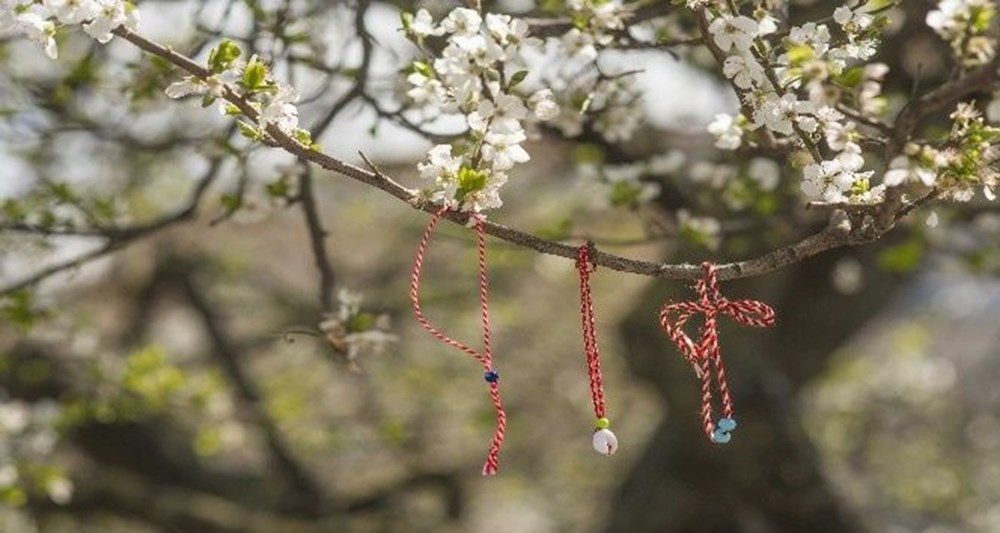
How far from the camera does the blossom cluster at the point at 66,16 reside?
2205 mm

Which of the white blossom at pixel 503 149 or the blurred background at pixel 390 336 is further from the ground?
the white blossom at pixel 503 149

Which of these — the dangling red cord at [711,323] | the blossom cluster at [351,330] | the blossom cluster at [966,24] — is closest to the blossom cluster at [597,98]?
the dangling red cord at [711,323]

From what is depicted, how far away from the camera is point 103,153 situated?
6.32 metres

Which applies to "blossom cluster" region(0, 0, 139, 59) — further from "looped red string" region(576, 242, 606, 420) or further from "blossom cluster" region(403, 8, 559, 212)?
"looped red string" region(576, 242, 606, 420)

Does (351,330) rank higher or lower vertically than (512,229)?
lower

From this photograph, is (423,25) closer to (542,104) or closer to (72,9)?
(542,104)

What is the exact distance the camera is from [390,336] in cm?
340

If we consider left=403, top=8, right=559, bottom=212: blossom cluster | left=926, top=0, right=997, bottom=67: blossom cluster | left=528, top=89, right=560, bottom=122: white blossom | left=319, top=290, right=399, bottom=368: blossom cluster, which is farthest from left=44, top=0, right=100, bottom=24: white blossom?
left=926, top=0, right=997, bottom=67: blossom cluster

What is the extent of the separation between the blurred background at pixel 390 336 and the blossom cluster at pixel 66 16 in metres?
0.24

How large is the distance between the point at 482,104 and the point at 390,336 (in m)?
1.19

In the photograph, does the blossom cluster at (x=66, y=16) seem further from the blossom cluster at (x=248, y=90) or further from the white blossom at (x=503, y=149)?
the white blossom at (x=503, y=149)

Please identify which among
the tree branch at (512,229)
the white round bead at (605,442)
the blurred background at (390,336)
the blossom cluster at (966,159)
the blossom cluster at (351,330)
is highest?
the blossom cluster at (966,159)

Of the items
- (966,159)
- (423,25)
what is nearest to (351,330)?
(423,25)

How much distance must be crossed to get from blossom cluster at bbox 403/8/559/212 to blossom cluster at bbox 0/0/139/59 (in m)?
0.58
